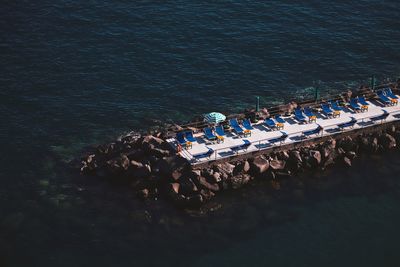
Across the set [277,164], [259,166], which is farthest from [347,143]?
[259,166]

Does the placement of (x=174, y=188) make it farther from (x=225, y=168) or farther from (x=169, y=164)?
(x=225, y=168)

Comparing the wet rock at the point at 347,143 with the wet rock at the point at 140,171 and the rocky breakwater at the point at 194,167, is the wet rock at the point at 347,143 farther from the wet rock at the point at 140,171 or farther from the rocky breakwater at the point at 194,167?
the wet rock at the point at 140,171

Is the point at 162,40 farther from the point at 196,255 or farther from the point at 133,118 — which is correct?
the point at 196,255

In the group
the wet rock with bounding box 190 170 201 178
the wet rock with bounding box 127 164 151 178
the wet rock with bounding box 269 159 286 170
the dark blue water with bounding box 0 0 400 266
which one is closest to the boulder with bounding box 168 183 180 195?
the dark blue water with bounding box 0 0 400 266

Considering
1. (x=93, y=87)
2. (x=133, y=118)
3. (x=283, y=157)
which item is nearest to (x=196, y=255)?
(x=283, y=157)

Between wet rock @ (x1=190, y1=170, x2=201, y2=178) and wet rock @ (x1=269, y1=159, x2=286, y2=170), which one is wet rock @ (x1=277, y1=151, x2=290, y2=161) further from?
wet rock @ (x1=190, y1=170, x2=201, y2=178)

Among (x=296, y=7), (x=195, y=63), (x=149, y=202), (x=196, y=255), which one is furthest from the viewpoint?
(x=296, y=7)
